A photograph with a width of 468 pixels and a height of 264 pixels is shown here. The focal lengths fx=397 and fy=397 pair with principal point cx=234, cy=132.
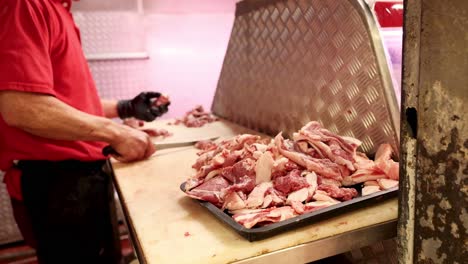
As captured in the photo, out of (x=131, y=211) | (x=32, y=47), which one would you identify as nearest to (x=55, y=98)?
(x=32, y=47)

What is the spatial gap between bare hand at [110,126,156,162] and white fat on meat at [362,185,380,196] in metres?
0.88

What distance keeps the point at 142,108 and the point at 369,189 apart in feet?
4.79

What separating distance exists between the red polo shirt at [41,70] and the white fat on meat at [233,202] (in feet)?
2.62

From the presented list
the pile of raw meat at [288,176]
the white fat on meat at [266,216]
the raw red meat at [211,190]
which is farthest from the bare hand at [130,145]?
the white fat on meat at [266,216]

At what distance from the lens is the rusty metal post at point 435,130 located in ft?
1.90

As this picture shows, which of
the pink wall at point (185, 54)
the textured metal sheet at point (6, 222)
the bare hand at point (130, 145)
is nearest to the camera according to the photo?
the bare hand at point (130, 145)

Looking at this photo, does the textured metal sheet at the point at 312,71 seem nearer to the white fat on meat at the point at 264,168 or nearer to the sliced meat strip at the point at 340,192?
the sliced meat strip at the point at 340,192

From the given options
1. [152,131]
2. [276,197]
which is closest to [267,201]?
[276,197]

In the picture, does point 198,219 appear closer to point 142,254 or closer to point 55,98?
point 142,254

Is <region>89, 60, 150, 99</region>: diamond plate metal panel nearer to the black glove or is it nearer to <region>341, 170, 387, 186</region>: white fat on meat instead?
the black glove

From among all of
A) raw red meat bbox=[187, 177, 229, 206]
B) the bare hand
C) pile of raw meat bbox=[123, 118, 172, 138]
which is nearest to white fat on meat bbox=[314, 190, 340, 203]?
raw red meat bbox=[187, 177, 229, 206]

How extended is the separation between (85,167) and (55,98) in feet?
1.18

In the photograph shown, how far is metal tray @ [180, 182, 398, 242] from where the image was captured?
82cm

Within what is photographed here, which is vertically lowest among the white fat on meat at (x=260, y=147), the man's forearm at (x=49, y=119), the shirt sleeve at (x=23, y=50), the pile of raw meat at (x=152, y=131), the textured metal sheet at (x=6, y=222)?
Result: the textured metal sheet at (x=6, y=222)
